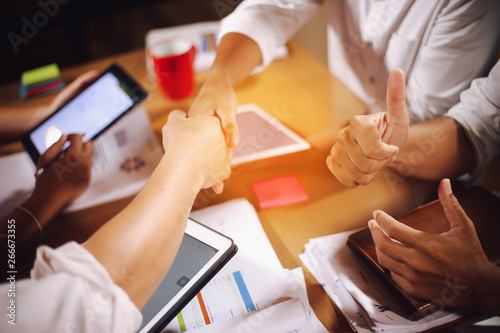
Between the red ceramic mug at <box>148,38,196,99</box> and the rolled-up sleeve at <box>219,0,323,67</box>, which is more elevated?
the rolled-up sleeve at <box>219,0,323,67</box>

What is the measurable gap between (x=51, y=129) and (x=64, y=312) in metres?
0.42

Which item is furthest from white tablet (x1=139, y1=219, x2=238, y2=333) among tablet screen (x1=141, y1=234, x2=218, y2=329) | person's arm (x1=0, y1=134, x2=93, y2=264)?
person's arm (x1=0, y1=134, x2=93, y2=264)

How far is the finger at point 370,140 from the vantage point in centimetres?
44

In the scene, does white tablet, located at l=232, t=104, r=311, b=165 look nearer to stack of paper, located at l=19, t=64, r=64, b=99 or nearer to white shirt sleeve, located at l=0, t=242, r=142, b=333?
white shirt sleeve, located at l=0, t=242, r=142, b=333

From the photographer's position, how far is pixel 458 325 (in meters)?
0.42

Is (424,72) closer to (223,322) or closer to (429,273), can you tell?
(429,273)

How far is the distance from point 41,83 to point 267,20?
0.54m

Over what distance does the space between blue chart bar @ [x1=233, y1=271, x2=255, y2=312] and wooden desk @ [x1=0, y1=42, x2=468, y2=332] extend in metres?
0.06

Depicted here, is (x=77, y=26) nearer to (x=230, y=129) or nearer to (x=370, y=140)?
(x=230, y=129)

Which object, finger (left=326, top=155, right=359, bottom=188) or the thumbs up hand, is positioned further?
finger (left=326, top=155, right=359, bottom=188)

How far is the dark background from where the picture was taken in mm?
1566

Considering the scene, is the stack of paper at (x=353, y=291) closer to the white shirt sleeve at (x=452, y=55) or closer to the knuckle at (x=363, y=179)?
the knuckle at (x=363, y=179)

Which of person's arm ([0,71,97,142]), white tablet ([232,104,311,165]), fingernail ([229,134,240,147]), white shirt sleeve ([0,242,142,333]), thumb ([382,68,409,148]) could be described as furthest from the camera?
person's arm ([0,71,97,142])

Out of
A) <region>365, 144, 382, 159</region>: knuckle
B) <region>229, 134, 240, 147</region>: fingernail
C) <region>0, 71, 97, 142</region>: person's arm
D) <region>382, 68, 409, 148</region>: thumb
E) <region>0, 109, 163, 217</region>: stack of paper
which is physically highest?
<region>382, 68, 409, 148</region>: thumb
